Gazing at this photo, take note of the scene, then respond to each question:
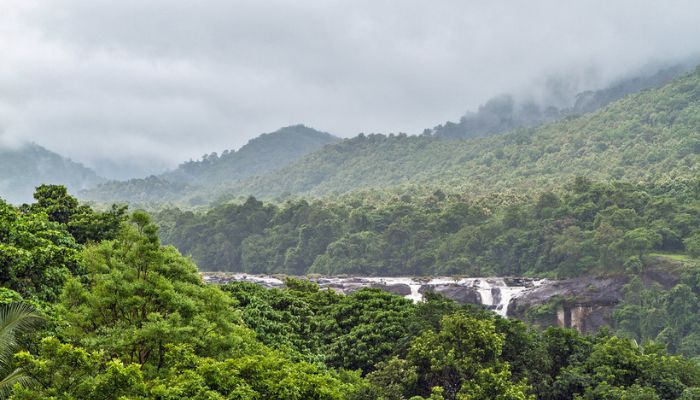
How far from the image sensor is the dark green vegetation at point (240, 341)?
49.8ft

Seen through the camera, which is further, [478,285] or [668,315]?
[478,285]

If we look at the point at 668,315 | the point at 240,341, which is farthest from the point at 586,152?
the point at 240,341

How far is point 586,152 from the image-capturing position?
424 feet

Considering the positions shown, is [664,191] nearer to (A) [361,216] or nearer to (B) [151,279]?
(A) [361,216]

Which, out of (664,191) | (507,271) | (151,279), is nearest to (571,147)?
(664,191)

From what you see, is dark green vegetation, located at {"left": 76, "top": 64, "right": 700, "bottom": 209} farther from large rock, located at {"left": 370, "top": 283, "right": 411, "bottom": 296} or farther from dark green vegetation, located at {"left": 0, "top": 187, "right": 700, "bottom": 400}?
dark green vegetation, located at {"left": 0, "top": 187, "right": 700, "bottom": 400}

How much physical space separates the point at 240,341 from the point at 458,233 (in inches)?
2535

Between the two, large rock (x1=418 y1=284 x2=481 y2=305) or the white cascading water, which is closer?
the white cascading water

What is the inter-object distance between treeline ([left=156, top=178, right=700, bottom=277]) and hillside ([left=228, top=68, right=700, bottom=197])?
20067 millimetres

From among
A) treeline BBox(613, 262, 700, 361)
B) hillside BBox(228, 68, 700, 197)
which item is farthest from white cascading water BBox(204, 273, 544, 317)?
hillside BBox(228, 68, 700, 197)

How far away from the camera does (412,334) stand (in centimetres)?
2781

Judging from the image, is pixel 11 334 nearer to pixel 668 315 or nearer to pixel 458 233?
pixel 668 315

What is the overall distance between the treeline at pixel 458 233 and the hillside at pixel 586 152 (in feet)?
65.8

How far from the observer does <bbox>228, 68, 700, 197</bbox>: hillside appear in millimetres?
109312
